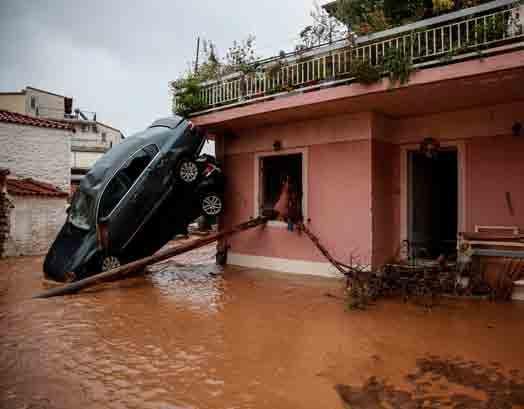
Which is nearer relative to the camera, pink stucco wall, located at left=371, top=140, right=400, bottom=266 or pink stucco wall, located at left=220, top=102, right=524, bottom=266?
pink stucco wall, located at left=220, top=102, right=524, bottom=266

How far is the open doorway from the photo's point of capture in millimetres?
8859

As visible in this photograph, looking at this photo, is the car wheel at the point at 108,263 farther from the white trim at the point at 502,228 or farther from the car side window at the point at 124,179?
the white trim at the point at 502,228

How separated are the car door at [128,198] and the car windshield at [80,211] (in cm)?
50

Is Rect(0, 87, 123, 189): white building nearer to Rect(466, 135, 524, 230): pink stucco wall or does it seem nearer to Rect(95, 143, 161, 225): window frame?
Rect(95, 143, 161, 225): window frame

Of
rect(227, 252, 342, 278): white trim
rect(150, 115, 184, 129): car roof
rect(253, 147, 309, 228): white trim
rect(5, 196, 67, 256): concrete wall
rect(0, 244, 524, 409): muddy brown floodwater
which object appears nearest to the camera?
rect(0, 244, 524, 409): muddy brown floodwater

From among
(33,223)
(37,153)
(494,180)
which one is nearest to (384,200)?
(494,180)

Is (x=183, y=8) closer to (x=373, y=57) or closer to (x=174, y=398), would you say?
(x=373, y=57)

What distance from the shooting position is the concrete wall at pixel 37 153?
50.3 feet

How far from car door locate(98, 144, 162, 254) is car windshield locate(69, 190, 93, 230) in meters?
0.50

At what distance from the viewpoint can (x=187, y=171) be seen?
30.5 ft

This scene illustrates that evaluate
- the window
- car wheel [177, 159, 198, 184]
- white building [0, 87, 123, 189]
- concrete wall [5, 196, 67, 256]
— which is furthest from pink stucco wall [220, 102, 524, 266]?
white building [0, 87, 123, 189]

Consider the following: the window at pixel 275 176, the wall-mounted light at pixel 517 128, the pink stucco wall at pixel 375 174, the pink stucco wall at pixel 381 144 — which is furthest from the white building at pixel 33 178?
the wall-mounted light at pixel 517 128

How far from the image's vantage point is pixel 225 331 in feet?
17.3

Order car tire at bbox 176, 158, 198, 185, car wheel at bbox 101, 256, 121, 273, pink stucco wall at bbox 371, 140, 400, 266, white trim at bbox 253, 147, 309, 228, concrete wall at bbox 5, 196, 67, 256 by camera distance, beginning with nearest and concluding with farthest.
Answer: car wheel at bbox 101, 256, 121, 273, pink stucco wall at bbox 371, 140, 400, 266, car tire at bbox 176, 158, 198, 185, white trim at bbox 253, 147, 309, 228, concrete wall at bbox 5, 196, 67, 256
